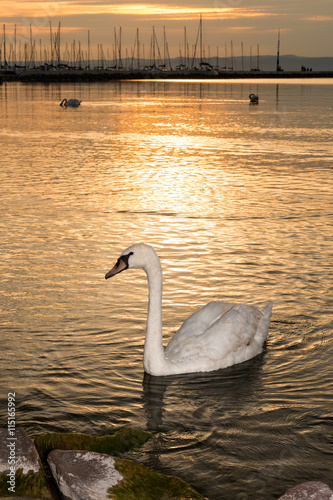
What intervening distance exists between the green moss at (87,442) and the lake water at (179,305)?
13 cm

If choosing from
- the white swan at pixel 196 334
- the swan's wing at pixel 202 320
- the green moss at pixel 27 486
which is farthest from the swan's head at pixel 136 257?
the green moss at pixel 27 486

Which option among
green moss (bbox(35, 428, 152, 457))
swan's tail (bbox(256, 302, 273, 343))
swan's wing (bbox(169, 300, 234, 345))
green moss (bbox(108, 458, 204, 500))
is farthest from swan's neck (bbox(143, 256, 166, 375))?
green moss (bbox(108, 458, 204, 500))

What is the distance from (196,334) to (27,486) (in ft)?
9.26

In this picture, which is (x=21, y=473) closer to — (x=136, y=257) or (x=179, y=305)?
(x=136, y=257)

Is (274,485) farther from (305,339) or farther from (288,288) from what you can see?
(288,288)

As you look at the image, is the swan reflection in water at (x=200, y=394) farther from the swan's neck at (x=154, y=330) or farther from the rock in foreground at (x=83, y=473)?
the rock in foreground at (x=83, y=473)

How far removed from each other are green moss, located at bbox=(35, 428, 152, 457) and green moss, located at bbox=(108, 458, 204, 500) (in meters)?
0.50

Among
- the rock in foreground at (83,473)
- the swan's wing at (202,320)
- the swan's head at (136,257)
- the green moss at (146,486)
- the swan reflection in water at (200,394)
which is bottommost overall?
the swan reflection in water at (200,394)

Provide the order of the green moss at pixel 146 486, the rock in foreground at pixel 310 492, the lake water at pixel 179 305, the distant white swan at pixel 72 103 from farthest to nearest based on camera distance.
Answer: the distant white swan at pixel 72 103 < the lake water at pixel 179 305 < the green moss at pixel 146 486 < the rock in foreground at pixel 310 492

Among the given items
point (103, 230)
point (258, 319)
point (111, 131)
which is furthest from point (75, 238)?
point (111, 131)

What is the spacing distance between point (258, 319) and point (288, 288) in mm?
2101

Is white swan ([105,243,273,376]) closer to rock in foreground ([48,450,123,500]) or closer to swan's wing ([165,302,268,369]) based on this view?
swan's wing ([165,302,268,369])

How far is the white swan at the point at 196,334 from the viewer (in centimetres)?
715

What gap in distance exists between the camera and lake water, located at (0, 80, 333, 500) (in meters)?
6.18
